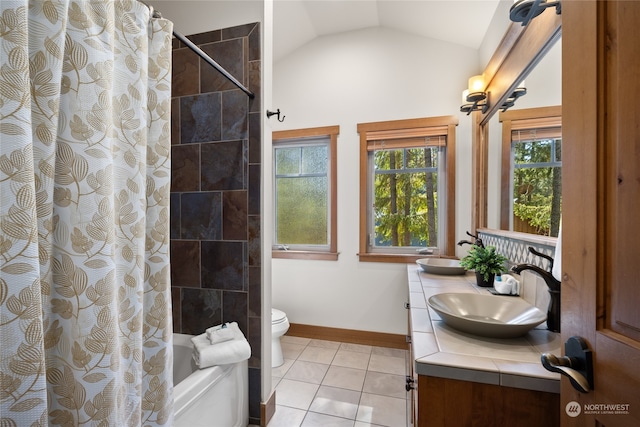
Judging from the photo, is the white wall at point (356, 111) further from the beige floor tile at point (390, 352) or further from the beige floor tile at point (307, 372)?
the beige floor tile at point (307, 372)

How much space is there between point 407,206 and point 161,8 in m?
2.43

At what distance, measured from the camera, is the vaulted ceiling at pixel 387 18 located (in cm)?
216

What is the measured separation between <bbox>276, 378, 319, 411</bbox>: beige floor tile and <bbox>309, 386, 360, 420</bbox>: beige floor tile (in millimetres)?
44

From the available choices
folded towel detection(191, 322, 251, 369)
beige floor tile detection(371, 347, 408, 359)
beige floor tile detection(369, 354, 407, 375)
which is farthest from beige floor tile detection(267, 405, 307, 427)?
beige floor tile detection(371, 347, 408, 359)

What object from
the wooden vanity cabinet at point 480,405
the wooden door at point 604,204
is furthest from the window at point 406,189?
the wooden door at point 604,204

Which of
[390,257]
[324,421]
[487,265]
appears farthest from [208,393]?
[390,257]

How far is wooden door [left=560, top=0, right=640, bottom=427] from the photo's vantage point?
50 cm

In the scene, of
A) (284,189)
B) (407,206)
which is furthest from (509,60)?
(284,189)

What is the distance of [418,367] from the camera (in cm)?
83

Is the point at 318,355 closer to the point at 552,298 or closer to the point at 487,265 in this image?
the point at 487,265

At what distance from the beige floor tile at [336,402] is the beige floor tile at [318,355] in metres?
0.38

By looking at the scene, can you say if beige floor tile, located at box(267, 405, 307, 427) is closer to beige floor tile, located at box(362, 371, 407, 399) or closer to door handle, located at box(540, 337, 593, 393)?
beige floor tile, located at box(362, 371, 407, 399)

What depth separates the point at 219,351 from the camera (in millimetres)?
1387

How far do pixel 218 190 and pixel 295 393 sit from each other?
1509 mm
